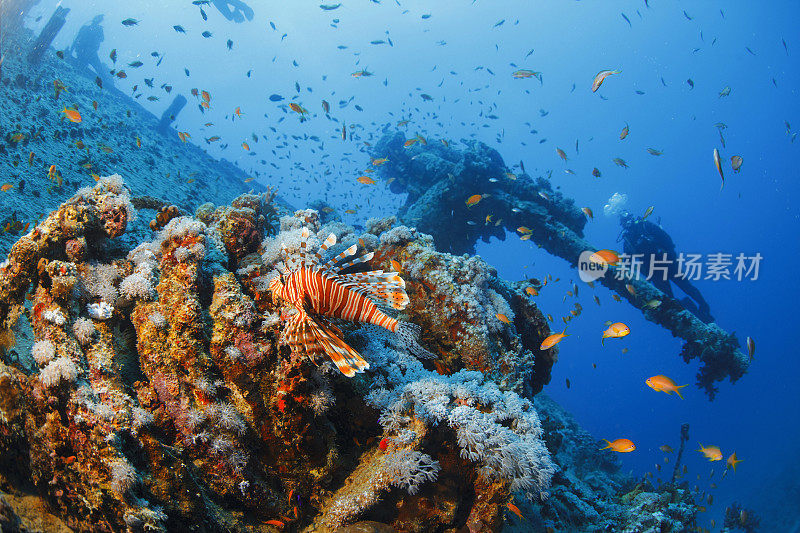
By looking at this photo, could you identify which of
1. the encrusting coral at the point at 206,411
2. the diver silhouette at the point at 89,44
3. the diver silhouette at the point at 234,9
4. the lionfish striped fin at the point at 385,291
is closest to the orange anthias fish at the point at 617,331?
the encrusting coral at the point at 206,411

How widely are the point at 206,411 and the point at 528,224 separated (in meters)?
12.5

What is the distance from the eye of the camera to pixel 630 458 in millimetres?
50031

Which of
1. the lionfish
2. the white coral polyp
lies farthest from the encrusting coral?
the lionfish

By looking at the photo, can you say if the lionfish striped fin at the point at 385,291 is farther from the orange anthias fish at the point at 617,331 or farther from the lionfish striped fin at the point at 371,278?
the orange anthias fish at the point at 617,331

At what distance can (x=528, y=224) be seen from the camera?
12820 millimetres

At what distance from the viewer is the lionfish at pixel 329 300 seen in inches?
85.3

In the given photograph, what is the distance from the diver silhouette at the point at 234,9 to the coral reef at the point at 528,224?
29.1 meters

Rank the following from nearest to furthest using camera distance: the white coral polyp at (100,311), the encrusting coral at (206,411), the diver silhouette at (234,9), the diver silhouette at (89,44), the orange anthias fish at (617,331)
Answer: the encrusting coral at (206,411)
the white coral polyp at (100,311)
the orange anthias fish at (617,331)
the diver silhouette at (89,44)
the diver silhouette at (234,9)

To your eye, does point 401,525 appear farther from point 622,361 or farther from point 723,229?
point 723,229

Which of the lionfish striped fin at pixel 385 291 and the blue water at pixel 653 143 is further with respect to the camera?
the blue water at pixel 653 143

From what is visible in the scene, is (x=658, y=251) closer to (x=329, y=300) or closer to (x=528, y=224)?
(x=528, y=224)

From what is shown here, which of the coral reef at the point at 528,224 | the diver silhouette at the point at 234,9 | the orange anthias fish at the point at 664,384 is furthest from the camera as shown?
the diver silhouette at the point at 234,9

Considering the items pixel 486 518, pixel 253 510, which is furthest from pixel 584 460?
pixel 253 510

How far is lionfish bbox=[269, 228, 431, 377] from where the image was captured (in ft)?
7.11
